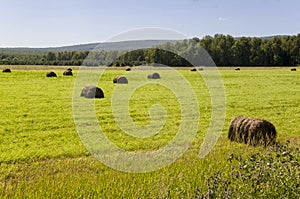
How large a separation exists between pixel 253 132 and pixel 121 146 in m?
3.92

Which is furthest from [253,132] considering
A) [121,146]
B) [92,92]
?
[92,92]

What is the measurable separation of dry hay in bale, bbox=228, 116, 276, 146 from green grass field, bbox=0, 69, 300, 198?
40 centimetres

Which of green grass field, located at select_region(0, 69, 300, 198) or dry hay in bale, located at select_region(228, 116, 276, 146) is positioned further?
dry hay in bale, located at select_region(228, 116, 276, 146)

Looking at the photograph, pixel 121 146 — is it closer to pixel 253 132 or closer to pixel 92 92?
pixel 253 132

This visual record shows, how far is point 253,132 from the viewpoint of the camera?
35.5ft

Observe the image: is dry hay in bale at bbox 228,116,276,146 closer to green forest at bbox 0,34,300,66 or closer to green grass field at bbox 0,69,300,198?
green grass field at bbox 0,69,300,198

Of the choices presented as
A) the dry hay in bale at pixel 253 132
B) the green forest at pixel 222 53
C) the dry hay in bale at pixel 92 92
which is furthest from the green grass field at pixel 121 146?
the green forest at pixel 222 53

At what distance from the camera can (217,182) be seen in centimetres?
574

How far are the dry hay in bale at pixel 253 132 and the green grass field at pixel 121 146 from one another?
1.30 feet

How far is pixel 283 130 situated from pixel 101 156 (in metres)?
7.70

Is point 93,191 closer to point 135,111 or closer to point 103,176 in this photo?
point 103,176

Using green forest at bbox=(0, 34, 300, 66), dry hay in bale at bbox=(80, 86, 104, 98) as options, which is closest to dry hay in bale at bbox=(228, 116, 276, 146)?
dry hay in bale at bbox=(80, 86, 104, 98)

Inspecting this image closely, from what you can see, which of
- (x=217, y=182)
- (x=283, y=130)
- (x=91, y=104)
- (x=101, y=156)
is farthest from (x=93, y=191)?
(x=91, y=104)

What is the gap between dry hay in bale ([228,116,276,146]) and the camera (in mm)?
10798
